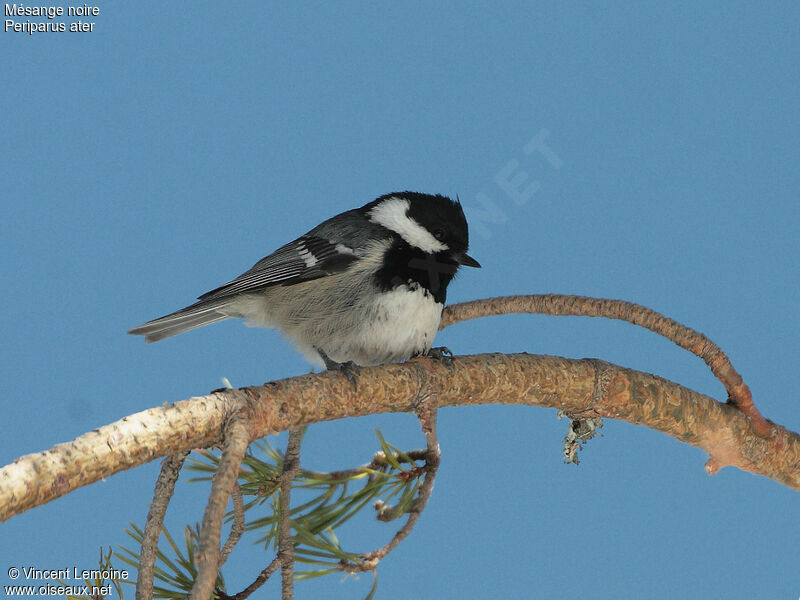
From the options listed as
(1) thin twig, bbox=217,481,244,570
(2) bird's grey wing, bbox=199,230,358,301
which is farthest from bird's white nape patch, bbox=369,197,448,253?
(1) thin twig, bbox=217,481,244,570

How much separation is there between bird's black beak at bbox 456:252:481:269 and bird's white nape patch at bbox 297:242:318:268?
0.39 meters

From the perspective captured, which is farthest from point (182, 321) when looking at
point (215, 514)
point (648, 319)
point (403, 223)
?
point (648, 319)

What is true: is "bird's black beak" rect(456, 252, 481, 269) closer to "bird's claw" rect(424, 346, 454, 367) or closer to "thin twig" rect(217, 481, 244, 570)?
"bird's claw" rect(424, 346, 454, 367)

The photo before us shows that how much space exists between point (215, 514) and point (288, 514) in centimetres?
43

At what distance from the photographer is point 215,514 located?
4.09ft

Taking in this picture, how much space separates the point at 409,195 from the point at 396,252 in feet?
0.71

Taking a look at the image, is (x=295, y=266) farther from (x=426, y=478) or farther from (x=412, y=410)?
(x=426, y=478)

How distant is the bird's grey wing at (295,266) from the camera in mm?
2221

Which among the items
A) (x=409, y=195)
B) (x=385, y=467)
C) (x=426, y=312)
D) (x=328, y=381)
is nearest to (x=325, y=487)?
(x=385, y=467)

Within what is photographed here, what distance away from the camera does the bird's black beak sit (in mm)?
2197

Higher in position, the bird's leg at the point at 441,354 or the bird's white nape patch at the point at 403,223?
the bird's white nape patch at the point at 403,223

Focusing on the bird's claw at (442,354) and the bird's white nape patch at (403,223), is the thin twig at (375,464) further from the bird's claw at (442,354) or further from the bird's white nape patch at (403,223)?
the bird's white nape patch at (403,223)

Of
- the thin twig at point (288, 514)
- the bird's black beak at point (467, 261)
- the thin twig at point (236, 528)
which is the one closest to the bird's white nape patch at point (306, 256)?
the bird's black beak at point (467, 261)

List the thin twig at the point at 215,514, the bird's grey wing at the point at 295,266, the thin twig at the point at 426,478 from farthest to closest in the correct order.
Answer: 1. the bird's grey wing at the point at 295,266
2. the thin twig at the point at 426,478
3. the thin twig at the point at 215,514
